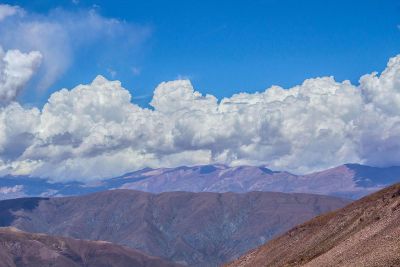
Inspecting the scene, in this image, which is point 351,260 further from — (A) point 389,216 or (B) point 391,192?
(B) point 391,192

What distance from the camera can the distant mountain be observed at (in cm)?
11900

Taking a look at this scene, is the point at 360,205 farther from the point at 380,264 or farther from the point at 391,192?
the point at 380,264

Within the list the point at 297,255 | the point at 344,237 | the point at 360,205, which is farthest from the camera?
the point at 360,205

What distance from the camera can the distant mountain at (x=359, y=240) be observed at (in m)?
119

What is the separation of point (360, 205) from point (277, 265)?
32484 millimetres

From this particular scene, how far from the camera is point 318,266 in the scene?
140625 millimetres

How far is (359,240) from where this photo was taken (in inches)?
5719

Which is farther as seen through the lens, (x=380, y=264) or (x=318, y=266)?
(x=318, y=266)

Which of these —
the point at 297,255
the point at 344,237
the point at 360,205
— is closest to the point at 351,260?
the point at 344,237

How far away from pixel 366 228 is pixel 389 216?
21.0 ft

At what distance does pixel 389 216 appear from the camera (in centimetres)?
15212

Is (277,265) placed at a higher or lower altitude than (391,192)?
lower

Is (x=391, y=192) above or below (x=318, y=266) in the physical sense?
above

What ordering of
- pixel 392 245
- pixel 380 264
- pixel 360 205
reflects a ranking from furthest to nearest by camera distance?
pixel 360 205
pixel 392 245
pixel 380 264
